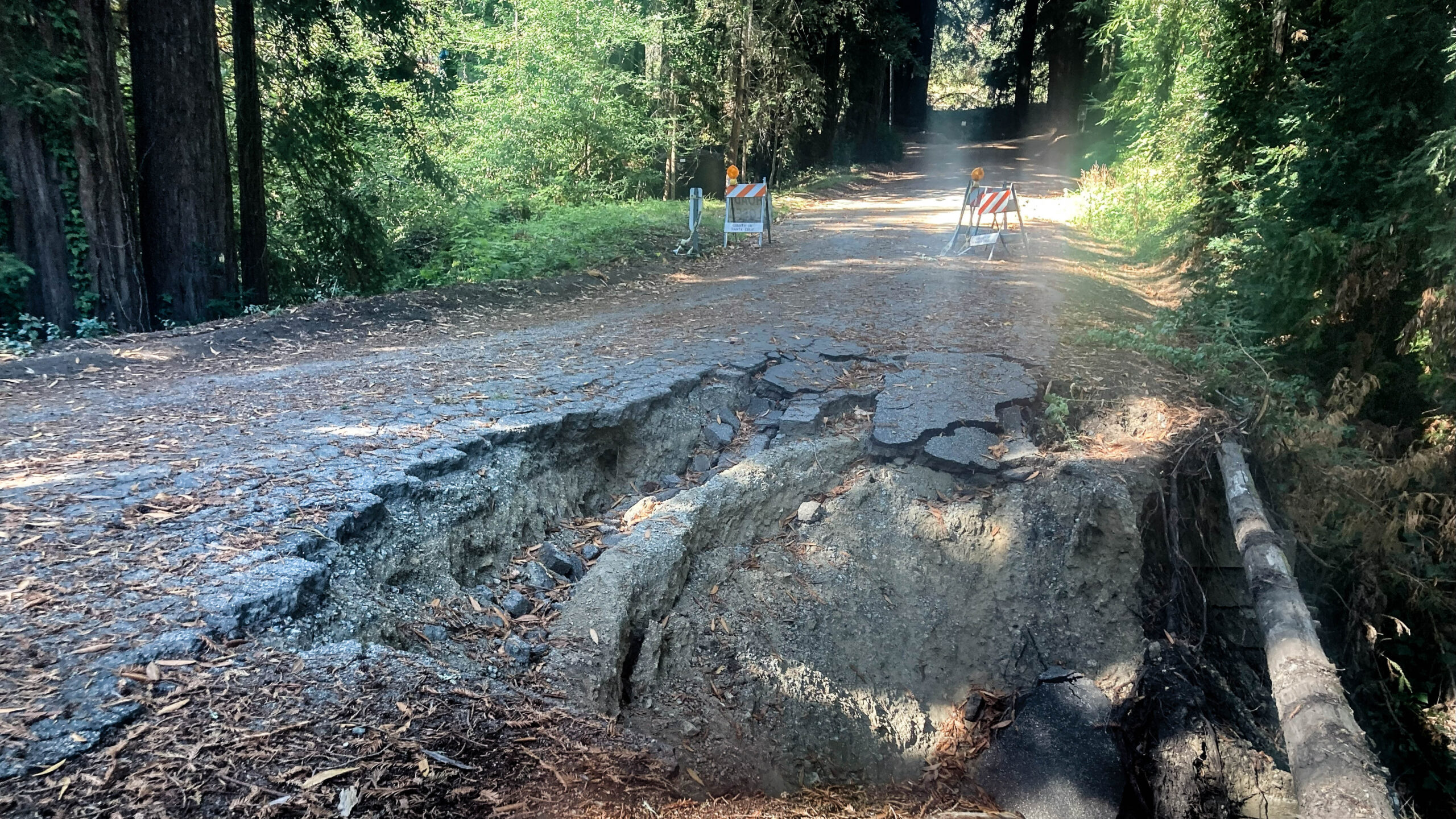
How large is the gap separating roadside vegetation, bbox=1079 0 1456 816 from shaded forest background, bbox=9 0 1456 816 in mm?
22

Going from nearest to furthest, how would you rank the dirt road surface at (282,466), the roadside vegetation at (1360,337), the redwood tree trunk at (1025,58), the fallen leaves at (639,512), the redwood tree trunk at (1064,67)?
the dirt road surface at (282,466) < the fallen leaves at (639,512) < the roadside vegetation at (1360,337) < the redwood tree trunk at (1064,67) < the redwood tree trunk at (1025,58)

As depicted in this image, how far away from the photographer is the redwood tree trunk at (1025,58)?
34125 mm

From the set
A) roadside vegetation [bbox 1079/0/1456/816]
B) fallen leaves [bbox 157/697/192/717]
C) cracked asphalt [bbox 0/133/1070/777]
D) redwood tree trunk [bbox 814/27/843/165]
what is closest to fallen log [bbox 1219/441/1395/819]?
roadside vegetation [bbox 1079/0/1456/816]

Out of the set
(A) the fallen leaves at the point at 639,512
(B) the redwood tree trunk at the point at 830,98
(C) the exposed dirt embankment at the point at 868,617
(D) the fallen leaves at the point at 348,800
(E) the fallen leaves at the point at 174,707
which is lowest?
(C) the exposed dirt embankment at the point at 868,617

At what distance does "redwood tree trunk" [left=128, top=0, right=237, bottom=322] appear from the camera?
885 cm

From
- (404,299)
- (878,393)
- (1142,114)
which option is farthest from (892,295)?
(1142,114)

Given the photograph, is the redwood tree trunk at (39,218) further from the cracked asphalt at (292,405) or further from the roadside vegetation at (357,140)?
the cracked asphalt at (292,405)

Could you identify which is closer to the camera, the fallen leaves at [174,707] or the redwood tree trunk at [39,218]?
the fallen leaves at [174,707]

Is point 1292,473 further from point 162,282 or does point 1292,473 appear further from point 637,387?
point 162,282

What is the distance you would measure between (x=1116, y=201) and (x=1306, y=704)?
1427 centimetres

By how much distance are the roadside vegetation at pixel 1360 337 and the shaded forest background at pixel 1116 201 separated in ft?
0.07

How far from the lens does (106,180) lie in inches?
336

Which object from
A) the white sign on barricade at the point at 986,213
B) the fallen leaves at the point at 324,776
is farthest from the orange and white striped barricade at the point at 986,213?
the fallen leaves at the point at 324,776

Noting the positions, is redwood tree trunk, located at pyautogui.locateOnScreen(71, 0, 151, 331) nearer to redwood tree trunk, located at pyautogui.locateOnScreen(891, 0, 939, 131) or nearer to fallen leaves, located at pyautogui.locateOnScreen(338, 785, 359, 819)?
fallen leaves, located at pyautogui.locateOnScreen(338, 785, 359, 819)
